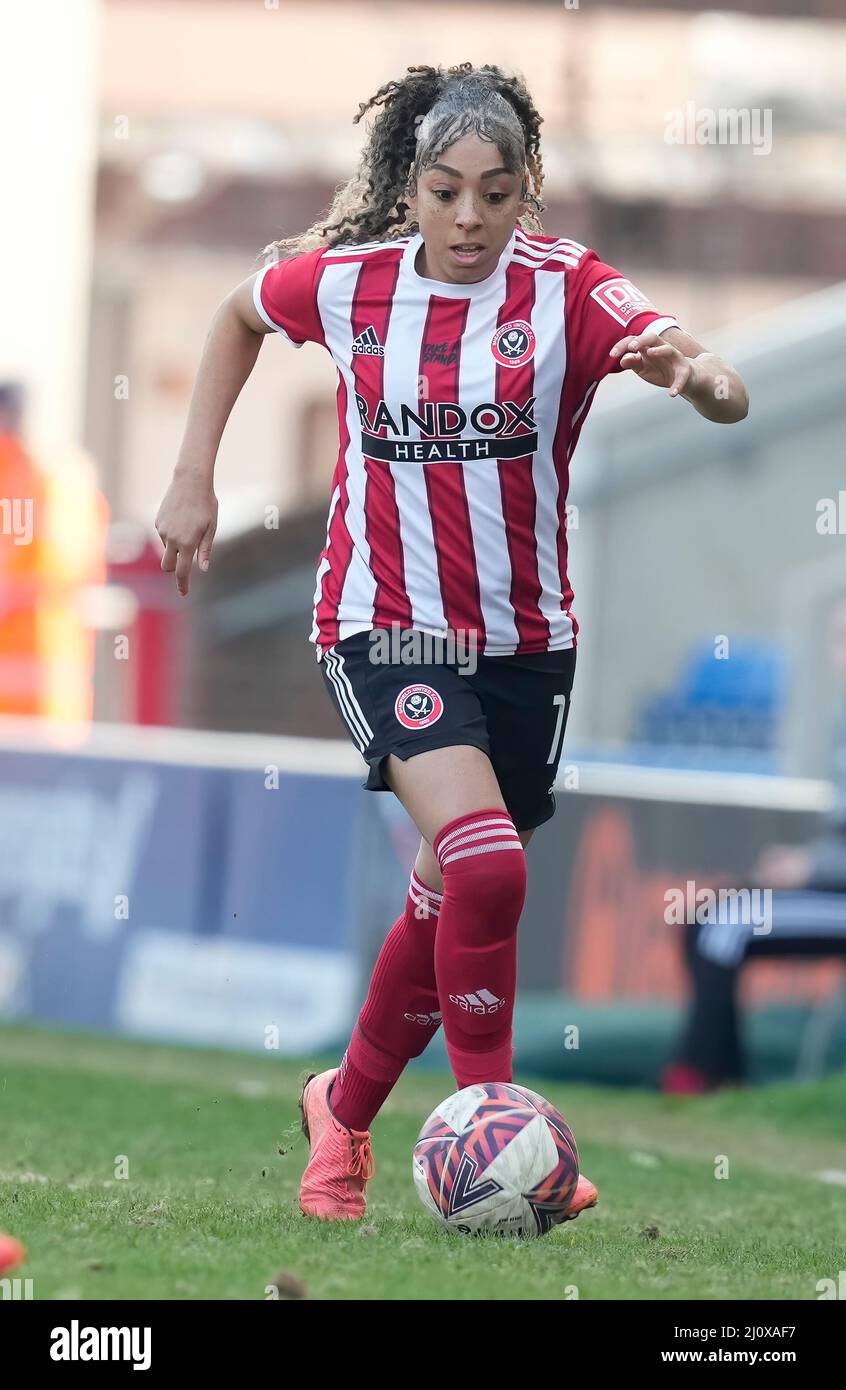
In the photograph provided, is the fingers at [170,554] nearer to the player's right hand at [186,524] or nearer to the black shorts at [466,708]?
the player's right hand at [186,524]

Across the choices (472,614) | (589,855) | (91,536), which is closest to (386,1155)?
(472,614)

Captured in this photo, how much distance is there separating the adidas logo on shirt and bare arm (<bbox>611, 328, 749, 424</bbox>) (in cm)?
52

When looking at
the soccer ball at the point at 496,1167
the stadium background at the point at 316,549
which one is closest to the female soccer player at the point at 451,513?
the soccer ball at the point at 496,1167

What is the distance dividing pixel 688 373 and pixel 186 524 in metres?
1.14

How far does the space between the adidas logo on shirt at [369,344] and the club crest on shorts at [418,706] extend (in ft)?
2.25

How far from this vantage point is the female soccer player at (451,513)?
4.14 meters

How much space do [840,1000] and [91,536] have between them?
634 cm

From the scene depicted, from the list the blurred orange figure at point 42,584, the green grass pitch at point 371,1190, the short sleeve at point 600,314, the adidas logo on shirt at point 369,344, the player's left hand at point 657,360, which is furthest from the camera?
the blurred orange figure at point 42,584

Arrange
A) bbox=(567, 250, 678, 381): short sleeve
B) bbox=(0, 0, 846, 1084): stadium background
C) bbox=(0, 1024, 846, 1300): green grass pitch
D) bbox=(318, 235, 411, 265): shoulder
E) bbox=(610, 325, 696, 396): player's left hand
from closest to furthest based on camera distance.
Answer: bbox=(0, 1024, 846, 1300): green grass pitch < bbox=(610, 325, 696, 396): player's left hand < bbox=(567, 250, 678, 381): short sleeve < bbox=(318, 235, 411, 265): shoulder < bbox=(0, 0, 846, 1084): stadium background

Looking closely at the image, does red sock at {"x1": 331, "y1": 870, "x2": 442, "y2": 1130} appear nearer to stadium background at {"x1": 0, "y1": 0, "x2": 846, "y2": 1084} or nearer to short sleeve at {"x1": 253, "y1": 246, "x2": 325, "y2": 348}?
short sleeve at {"x1": 253, "y1": 246, "x2": 325, "y2": 348}

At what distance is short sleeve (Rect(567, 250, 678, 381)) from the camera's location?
4.18m

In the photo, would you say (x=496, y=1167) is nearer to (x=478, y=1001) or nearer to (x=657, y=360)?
(x=478, y=1001)

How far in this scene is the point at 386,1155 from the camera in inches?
240

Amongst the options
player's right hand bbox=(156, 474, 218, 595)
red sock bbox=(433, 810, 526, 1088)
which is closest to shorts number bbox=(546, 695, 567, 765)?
red sock bbox=(433, 810, 526, 1088)
